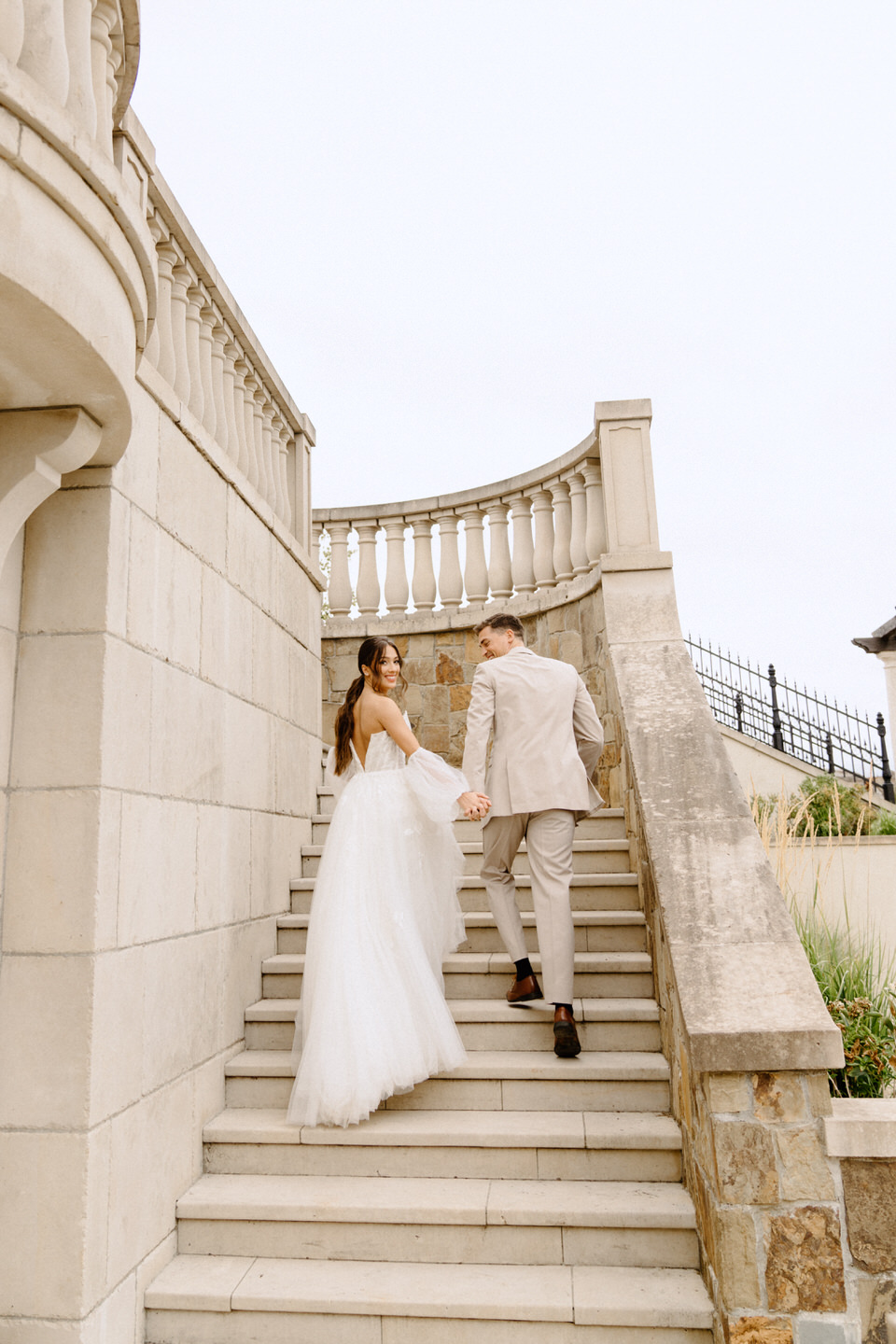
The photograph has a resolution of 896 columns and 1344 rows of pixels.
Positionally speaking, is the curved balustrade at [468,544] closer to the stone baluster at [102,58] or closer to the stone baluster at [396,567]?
the stone baluster at [396,567]

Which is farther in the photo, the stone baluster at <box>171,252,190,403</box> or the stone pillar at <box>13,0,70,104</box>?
the stone baluster at <box>171,252,190,403</box>

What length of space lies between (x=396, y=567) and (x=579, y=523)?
1777mm

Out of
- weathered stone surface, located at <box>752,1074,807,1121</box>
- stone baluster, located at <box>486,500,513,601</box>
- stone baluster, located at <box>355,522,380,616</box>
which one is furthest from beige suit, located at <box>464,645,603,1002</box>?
stone baluster, located at <box>355,522,380,616</box>

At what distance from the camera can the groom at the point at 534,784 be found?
13.0 feet

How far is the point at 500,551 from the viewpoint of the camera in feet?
24.0

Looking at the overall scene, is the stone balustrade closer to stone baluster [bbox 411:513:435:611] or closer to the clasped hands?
the clasped hands

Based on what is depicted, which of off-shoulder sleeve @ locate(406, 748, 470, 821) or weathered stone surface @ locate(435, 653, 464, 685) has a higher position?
weathered stone surface @ locate(435, 653, 464, 685)

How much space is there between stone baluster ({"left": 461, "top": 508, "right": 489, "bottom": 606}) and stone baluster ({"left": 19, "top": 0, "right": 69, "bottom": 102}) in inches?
210

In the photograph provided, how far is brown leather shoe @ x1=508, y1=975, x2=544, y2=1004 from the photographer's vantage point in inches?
161

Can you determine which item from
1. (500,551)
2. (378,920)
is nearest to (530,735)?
(378,920)

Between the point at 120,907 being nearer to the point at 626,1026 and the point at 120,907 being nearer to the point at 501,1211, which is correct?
the point at 501,1211

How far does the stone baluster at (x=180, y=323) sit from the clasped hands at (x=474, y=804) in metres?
2.08

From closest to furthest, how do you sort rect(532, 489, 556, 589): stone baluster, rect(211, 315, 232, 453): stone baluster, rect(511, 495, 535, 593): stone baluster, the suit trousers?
the suit trousers, rect(211, 315, 232, 453): stone baluster, rect(532, 489, 556, 589): stone baluster, rect(511, 495, 535, 593): stone baluster

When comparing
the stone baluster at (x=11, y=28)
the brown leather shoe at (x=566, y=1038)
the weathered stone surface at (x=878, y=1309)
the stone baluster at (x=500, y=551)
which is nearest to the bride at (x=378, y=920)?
the brown leather shoe at (x=566, y=1038)
